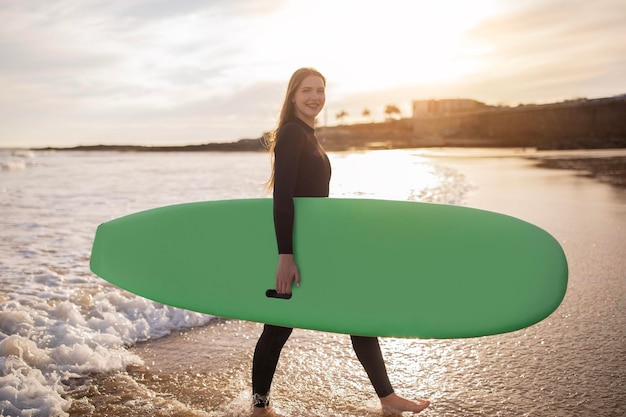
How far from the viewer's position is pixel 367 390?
9.09 ft

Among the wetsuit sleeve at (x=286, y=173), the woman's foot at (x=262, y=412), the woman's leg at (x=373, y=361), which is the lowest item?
the woman's foot at (x=262, y=412)

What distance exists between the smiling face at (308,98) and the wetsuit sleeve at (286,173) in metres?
0.13

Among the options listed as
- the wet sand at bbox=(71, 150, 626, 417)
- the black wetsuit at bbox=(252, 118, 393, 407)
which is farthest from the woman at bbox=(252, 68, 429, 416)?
the wet sand at bbox=(71, 150, 626, 417)

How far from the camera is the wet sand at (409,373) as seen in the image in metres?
2.56

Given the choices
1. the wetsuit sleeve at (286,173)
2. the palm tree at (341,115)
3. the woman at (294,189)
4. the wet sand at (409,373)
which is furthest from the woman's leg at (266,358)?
the palm tree at (341,115)

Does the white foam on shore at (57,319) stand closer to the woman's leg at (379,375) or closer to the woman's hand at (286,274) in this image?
the woman's hand at (286,274)

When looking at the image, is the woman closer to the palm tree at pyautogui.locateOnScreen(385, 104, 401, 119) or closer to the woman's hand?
the woman's hand

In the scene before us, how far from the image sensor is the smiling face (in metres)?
2.28

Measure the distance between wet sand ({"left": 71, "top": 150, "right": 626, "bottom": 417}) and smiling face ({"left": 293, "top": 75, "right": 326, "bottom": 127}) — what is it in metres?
1.36

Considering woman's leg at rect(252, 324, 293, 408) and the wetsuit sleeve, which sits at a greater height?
the wetsuit sleeve

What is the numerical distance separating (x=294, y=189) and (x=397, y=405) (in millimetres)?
1098

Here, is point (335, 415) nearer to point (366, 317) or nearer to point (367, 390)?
point (367, 390)

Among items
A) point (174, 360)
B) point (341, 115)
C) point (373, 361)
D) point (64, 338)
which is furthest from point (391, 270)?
point (341, 115)

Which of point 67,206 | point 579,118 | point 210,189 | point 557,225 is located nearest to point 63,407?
point 557,225
